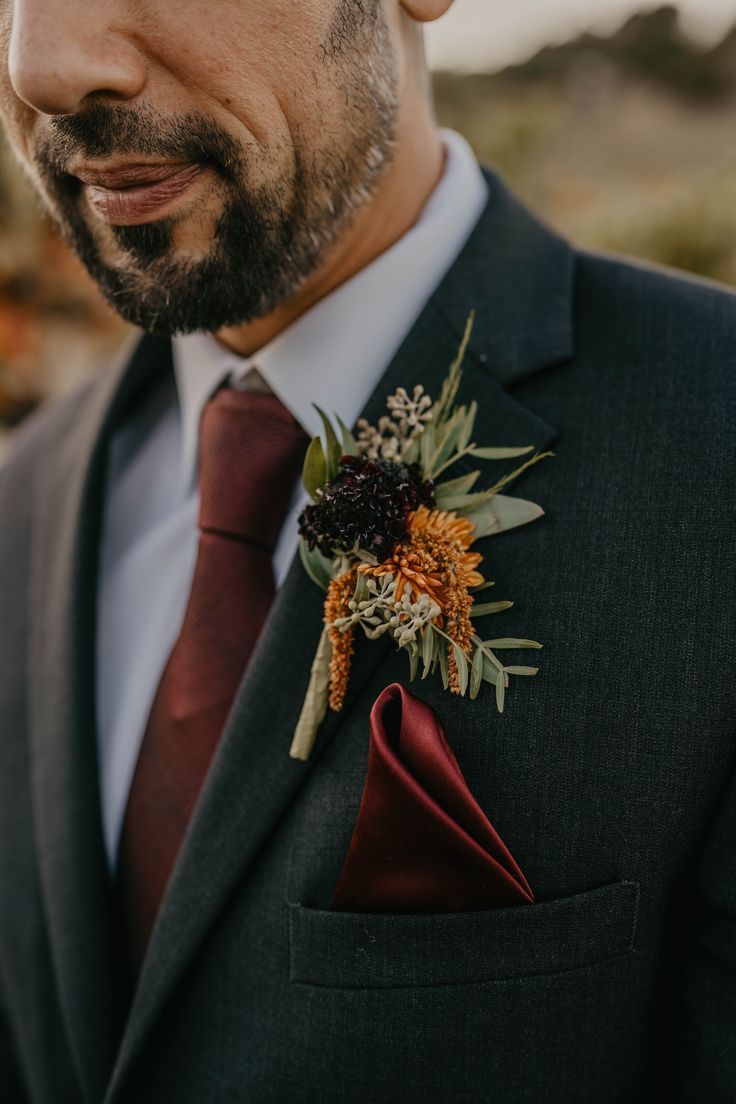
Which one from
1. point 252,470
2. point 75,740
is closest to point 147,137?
point 252,470

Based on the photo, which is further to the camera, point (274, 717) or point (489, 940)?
point (274, 717)

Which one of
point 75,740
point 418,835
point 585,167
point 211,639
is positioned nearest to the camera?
point 418,835

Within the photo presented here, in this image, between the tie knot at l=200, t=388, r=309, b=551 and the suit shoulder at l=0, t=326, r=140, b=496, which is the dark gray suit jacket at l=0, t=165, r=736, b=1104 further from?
the suit shoulder at l=0, t=326, r=140, b=496

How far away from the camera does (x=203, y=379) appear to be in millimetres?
1790

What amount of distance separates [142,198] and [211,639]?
74cm

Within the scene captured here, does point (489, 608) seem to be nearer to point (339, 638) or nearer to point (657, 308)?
point (339, 638)

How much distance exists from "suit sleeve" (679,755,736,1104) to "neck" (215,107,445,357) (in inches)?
42.6

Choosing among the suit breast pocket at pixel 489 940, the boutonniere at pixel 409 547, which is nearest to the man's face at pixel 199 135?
the boutonniere at pixel 409 547

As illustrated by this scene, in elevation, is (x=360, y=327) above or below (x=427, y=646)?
above

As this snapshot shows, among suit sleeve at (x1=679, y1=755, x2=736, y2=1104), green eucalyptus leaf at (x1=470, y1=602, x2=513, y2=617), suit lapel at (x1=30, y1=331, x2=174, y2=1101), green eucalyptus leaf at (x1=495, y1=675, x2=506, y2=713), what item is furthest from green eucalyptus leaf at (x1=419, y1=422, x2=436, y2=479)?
suit lapel at (x1=30, y1=331, x2=174, y2=1101)

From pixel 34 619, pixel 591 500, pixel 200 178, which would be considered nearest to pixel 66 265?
pixel 34 619

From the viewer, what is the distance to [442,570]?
1.21m

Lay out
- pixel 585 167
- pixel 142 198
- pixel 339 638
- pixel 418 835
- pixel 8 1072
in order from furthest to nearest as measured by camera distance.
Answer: pixel 585 167
pixel 8 1072
pixel 142 198
pixel 339 638
pixel 418 835

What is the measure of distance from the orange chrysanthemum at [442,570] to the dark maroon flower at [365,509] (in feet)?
0.07
